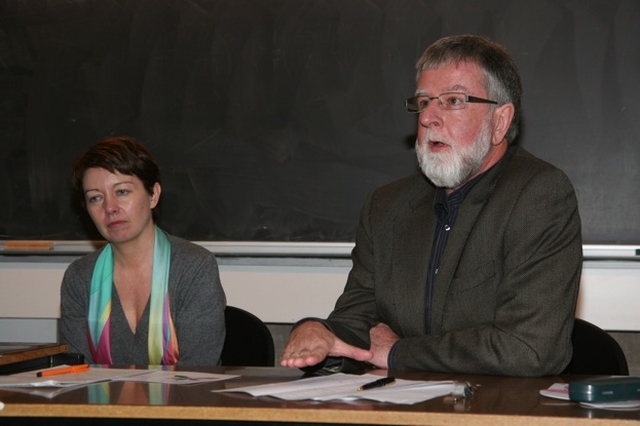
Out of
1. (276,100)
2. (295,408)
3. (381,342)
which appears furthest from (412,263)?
(276,100)

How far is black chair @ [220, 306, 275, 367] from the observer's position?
3.04 meters

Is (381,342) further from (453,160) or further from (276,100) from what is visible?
(276,100)

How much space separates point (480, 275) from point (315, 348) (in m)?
0.55

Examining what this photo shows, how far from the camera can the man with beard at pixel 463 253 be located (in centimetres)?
238

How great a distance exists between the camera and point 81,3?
419 centimetres

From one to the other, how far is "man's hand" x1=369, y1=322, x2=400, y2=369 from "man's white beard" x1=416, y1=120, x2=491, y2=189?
19.4 inches

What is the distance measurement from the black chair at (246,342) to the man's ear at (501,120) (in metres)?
1.02

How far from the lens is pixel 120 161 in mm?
3422

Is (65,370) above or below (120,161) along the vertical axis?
below

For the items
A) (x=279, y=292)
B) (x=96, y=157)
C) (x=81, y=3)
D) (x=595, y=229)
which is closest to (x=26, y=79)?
(x=81, y=3)

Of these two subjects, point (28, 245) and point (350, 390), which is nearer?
point (350, 390)

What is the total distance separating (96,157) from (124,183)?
0.48 feet

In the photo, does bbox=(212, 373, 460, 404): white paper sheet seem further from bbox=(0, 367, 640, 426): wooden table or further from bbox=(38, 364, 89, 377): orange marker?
bbox=(38, 364, 89, 377): orange marker

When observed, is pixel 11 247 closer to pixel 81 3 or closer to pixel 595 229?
pixel 81 3
